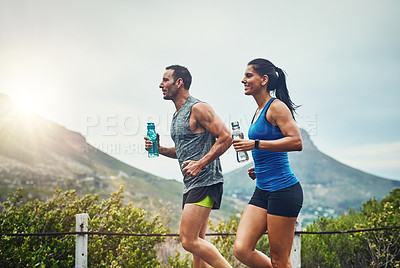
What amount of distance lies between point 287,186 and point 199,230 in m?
0.79

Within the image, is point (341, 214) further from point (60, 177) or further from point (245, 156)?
point (60, 177)

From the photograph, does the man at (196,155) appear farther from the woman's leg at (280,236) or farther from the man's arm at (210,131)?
the woman's leg at (280,236)

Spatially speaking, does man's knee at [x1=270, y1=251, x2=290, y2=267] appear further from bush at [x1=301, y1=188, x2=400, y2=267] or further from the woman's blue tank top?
bush at [x1=301, y1=188, x2=400, y2=267]

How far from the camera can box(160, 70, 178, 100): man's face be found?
10.6ft

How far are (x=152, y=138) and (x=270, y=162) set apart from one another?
1134 millimetres

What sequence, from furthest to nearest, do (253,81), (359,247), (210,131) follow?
(359,247)
(210,131)
(253,81)

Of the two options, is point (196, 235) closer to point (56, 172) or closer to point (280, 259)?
point (280, 259)

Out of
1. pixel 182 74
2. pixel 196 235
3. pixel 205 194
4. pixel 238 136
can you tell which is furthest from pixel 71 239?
pixel 238 136

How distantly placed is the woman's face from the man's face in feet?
2.09

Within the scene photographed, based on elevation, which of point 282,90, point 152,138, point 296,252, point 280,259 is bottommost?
point 296,252

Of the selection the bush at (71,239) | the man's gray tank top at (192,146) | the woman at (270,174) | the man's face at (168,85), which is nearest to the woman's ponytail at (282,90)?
the woman at (270,174)

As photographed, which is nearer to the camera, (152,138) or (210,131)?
(210,131)

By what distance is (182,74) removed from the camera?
3248 mm

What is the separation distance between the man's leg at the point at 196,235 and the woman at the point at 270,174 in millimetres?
223
